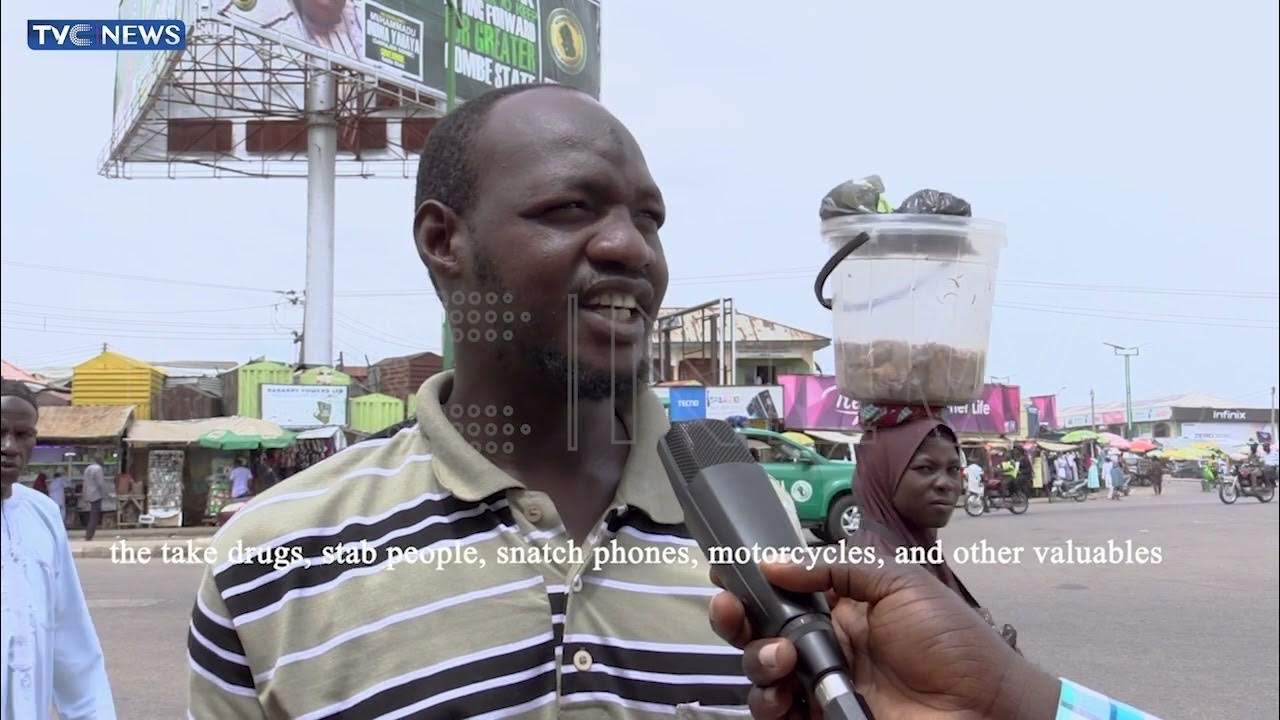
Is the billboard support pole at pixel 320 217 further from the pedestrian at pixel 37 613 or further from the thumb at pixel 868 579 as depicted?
the thumb at pixel 868 579

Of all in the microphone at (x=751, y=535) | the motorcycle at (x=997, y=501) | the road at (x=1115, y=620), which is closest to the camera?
the microphone at (x=751, y=535)

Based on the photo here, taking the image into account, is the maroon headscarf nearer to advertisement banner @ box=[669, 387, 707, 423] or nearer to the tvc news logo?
the tvc news logo

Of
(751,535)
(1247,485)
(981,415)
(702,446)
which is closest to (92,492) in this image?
(981,415)

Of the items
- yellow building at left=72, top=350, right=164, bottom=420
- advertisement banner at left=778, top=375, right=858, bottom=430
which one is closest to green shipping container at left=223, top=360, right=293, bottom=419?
yellow building at left=72, top=350, right=164, bottom=420

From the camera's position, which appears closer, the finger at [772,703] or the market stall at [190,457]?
the finger at [772,703]

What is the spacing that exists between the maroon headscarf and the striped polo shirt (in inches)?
68.6

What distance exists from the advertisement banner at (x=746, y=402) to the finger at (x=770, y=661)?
1938cm

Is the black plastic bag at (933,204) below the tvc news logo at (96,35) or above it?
below

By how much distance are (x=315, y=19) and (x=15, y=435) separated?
19.7m

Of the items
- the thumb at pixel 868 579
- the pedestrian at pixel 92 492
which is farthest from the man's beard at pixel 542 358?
the pedestrian at pixel 92 492

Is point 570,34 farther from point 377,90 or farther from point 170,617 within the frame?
point 377,90

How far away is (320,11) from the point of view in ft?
67.8

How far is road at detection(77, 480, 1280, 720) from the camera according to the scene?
18.6 ft

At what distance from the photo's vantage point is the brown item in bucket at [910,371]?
2.23 m
